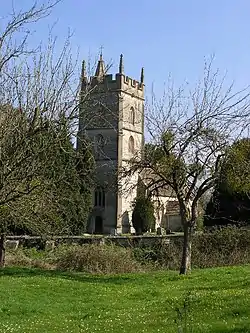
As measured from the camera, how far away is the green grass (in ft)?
31.8

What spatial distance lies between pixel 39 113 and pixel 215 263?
52.2 ft

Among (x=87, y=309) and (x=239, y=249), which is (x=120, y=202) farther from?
(x=87, y=309)

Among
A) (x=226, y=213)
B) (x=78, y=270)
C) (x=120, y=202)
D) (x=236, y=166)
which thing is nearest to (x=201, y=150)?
(x=236, y=166)

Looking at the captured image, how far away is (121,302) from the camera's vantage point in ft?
46.4

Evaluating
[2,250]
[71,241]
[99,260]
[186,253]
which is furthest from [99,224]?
[186,253]

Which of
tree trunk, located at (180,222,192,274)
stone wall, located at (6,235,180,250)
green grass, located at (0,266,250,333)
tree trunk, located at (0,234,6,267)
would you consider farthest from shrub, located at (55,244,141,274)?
stone wall, located at (6,235,180,250)

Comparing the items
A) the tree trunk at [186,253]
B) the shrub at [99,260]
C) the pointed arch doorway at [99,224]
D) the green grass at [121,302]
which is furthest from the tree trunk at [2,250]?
the pointed arch doorway at [99,224]

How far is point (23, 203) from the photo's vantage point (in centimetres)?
1748

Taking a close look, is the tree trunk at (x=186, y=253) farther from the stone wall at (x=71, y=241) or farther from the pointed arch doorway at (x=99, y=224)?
the pointed arch doorway at (x=99, y=224)

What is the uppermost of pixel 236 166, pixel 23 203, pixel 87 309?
pixel 236 166

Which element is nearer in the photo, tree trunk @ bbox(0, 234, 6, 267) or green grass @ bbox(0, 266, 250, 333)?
green grass @ bbox(0, 266, 250, 333)

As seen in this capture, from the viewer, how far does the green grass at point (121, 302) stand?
970 centimetres

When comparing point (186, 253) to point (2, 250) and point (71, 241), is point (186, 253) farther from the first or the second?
point (71, 241)

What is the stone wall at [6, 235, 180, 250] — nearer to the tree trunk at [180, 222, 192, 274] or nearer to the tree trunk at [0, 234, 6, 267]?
the tree trunk at [0, 234, 6, 267]
